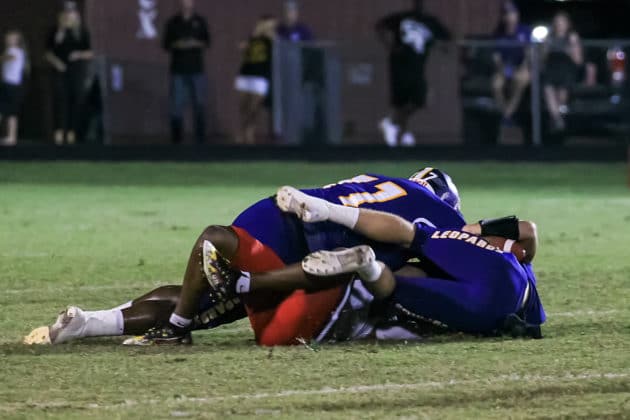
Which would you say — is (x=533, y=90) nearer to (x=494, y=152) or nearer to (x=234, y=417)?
(x=494, y=152)

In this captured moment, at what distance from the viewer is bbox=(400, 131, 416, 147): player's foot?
70.8 feet

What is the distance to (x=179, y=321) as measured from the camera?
7.61 meters

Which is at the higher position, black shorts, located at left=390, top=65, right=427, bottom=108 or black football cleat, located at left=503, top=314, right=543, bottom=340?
black shorts, located at left=390, top=65, right=427, bottom=108

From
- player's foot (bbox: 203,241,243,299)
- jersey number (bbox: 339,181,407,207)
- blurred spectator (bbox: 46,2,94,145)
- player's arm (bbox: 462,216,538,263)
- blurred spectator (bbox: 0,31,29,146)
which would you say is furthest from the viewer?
blurred spectator (bbox: 0,31,29,146)

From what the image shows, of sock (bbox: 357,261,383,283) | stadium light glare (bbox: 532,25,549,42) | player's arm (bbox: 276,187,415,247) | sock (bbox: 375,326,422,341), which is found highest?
stadium light glare (bbox: 532,25,549,42)

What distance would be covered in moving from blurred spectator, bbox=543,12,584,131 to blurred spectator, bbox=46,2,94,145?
6608mm

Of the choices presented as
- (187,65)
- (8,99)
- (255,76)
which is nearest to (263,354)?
(255,76)

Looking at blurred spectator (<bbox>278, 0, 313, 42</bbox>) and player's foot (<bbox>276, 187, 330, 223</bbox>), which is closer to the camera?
player's foot (<bbox>276, 187, 330, 223</bbox>)

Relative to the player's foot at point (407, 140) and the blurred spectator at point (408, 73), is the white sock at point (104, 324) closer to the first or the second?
the blurred spectator at point (408, 73)

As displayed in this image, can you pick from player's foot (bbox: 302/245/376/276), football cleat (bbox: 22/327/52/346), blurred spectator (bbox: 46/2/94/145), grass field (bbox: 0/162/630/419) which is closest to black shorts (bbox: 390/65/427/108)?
blurred spectator (bbox: 46/2/94/145)

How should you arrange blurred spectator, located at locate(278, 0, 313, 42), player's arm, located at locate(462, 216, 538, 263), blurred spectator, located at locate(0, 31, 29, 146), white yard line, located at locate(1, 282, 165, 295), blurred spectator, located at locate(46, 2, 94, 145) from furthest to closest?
blurred spectator, located at locate(0, 31, 29, 146), blurred spectator, located at locate(46, 2, 94, 145), blurred spectator, located at locate(278, 0, 313, 42), white yard line, located at locate(1, 282, 165, 295), player's arm, located at locate(462, 216, 538, 263)

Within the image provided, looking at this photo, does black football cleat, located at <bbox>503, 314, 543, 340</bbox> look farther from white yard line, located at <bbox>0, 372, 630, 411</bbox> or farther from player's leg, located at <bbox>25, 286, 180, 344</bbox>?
player's leg, located at <bbox>25, 286, 180, 344</bbox>

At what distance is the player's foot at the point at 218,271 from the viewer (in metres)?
7.31

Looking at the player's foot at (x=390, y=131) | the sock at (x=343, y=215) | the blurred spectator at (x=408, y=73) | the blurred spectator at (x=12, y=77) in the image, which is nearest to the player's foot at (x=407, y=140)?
the blurred spectator at (x=408, y=73)
